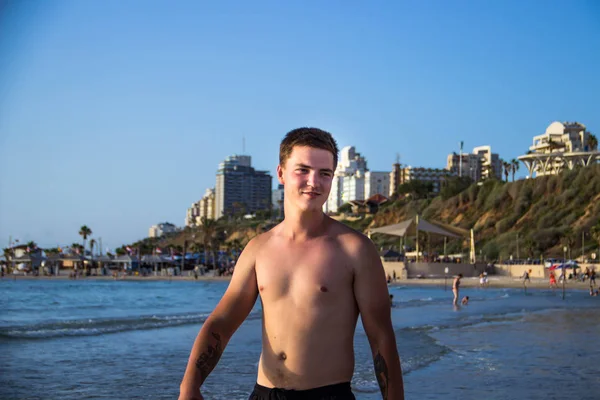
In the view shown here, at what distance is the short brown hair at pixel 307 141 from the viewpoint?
2.84m

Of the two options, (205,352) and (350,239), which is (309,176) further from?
(205,352)

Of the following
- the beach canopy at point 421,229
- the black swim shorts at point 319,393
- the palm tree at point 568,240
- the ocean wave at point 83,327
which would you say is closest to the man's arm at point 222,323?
the black swim shorts at point 319,393

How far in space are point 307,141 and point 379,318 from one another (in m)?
0.67

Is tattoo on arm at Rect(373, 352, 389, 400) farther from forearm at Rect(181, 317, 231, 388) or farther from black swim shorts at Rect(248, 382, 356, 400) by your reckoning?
forearm at Rect(181, 317, 231, 388)

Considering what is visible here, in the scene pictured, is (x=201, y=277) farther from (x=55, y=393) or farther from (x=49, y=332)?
(x=55, y=393)

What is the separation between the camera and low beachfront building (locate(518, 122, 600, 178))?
11912cm

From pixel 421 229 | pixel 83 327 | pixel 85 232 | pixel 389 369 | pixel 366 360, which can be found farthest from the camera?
pixel 85 232

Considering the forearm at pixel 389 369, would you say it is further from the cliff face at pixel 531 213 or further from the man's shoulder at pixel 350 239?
the cliff face at pixel 531 213

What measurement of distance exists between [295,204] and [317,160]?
0.60 ft

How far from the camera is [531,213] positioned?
3681 inches

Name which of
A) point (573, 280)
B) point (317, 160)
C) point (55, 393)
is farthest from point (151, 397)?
point (573, 280)

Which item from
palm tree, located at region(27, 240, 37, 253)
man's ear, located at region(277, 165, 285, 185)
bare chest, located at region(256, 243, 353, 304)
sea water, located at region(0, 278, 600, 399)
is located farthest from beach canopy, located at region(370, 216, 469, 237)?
palm tree, located at region(27, 240, 37, 253)

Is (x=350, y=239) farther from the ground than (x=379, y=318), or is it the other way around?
(x=350, y=239)

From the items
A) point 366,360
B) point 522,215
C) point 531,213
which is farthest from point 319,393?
point 522,215
